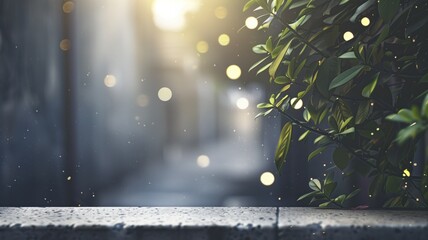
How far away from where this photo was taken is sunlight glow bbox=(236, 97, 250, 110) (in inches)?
95.5

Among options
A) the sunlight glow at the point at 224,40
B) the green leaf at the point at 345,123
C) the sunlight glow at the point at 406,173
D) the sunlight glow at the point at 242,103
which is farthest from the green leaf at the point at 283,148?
the sunlight glow at the point at 224,40

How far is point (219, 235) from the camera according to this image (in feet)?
5.70

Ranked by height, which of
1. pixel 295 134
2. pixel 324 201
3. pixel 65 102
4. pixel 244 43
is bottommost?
pixel 324 201

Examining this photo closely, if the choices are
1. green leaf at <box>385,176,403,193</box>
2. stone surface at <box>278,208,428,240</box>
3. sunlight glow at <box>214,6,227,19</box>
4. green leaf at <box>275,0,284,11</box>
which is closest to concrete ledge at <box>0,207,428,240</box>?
stone surface at <box>278,208,428,240</box>

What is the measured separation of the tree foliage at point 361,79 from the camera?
1.72 metres

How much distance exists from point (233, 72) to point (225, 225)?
35.1 inches

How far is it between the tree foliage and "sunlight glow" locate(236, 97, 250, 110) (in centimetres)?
48

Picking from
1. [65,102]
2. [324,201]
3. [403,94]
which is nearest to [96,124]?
[65,102]

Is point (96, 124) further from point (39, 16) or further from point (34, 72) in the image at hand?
point (39, 16)

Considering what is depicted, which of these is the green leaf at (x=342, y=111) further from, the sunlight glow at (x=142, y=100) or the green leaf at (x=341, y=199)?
the sunlight glow at (x=142, y=100)

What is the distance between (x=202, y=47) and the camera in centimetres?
245

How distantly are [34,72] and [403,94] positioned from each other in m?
1.63

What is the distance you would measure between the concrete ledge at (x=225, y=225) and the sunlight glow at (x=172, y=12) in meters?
0.93

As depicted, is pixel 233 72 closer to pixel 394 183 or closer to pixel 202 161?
pixel 202 161
